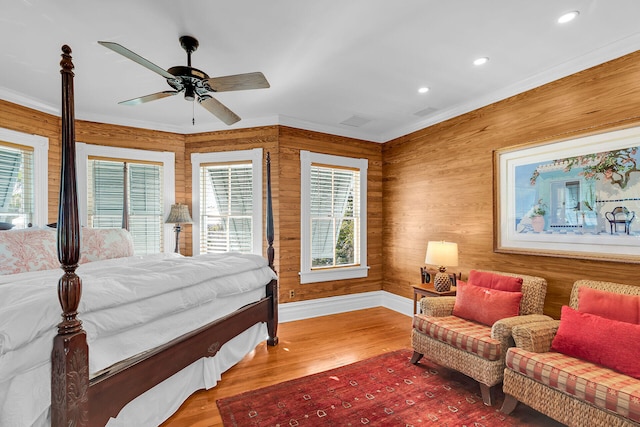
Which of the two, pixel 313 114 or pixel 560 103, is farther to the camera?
pixel 313 114

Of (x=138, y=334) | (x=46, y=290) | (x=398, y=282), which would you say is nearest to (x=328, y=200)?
(x=398, y=282)

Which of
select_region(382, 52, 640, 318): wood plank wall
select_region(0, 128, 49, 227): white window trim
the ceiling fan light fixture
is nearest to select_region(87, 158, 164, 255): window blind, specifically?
select_region(0, 128, 49, 227): white window trim

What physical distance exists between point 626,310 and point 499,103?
227cm

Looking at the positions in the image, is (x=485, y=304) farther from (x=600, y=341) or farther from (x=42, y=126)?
(x=42, y=126)

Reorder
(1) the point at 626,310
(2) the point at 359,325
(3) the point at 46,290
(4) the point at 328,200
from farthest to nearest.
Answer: (4) the point at 328,200 < (2) the point at 359,325 < (1) the point at 626,310 < (3) the point at 46,290

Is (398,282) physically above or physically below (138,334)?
below

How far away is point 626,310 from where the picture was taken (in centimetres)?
213

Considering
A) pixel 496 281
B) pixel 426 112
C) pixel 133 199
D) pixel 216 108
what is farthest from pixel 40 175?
pixel 496 281

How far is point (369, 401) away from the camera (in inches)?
94.7

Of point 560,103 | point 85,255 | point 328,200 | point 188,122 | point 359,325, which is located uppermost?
point 188,122

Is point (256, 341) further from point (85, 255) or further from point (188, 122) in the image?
point (188, 122)

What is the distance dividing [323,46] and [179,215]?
9.67ft

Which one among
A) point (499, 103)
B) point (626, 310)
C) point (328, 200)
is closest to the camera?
point (626, 310)

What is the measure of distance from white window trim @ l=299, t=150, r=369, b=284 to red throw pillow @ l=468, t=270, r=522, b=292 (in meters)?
2.00
